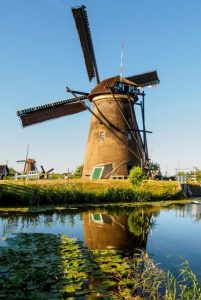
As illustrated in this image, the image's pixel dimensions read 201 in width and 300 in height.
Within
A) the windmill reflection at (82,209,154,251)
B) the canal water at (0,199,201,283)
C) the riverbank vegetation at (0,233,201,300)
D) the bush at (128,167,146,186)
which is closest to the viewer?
the riverbank vegetation at (0,233,201,300)

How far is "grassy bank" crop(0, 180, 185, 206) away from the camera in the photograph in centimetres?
1578

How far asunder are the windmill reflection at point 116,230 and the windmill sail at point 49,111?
1419 centimetres

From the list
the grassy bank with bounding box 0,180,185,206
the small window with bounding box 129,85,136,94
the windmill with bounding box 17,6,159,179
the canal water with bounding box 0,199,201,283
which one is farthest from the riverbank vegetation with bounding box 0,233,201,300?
the small window with bounding box 129,85,136,94

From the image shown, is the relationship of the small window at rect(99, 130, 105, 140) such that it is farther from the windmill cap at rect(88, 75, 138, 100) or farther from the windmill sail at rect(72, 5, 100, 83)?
the windmill sail at rect(72, 5, 100, 83)

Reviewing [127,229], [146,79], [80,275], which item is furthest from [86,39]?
[80,275]

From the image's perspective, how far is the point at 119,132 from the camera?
82.0ft

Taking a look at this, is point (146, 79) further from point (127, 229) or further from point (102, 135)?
point (127, 229)

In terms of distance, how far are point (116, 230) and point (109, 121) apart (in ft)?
52.4

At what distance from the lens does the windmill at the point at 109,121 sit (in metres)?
24.6

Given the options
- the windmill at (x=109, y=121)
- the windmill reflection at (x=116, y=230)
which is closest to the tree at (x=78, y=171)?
the windmill at (x=109, y=121)

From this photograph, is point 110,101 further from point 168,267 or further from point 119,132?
point 168,267

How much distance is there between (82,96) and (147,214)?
14.8 metres

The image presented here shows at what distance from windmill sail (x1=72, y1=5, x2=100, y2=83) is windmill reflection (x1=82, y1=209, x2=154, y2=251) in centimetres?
1707

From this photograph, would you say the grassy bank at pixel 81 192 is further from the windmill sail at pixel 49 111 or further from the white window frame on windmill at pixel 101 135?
the windmill sail at pixel 49 111
